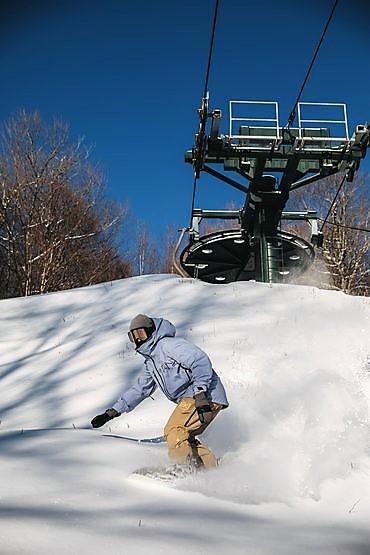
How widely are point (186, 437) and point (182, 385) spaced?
396mm

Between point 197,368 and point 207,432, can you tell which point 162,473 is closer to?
point 197,368

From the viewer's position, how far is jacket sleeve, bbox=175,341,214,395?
4008 mm

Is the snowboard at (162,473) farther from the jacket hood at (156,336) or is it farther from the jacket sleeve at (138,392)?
the jacket hood at (156,336)

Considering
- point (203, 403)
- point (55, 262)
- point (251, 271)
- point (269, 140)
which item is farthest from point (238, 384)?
point (55, 262)

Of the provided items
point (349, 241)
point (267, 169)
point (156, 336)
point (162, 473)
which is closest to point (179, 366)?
point (156, 336)

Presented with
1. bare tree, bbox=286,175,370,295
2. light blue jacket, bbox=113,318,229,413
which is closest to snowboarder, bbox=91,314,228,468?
light blue jacket, bbox=113,318,229,413

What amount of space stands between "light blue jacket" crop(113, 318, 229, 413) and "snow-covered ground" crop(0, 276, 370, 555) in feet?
1.85

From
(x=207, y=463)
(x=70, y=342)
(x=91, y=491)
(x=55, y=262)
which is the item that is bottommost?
(x=55, y=262)

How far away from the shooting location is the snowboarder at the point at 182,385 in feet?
12.9

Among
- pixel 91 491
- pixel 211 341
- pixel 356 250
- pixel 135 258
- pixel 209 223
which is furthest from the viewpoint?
pixel 209 223

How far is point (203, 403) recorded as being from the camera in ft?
12.6

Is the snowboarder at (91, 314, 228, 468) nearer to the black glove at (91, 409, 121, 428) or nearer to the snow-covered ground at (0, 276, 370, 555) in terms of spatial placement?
the black glove at (91, 409, 121, 428)

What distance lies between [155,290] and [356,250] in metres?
18.9

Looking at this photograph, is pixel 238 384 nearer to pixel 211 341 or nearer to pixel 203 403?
pixel 211 341
